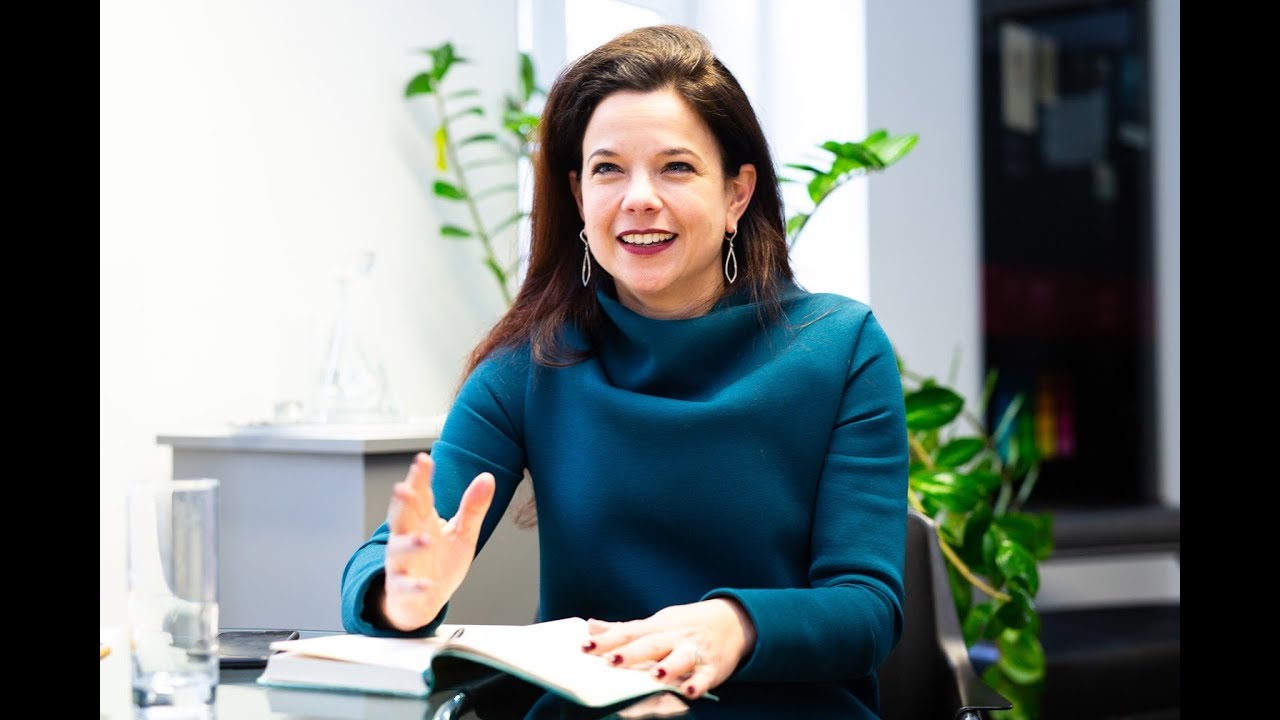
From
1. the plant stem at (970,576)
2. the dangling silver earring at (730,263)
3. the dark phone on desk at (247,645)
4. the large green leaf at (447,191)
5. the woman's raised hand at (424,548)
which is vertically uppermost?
the large green leaf at (447,191)

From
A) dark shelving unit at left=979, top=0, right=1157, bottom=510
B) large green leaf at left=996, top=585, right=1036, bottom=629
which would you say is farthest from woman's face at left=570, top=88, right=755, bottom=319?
dark shelving unit at left=979, top=0, right=1157, bottom=510

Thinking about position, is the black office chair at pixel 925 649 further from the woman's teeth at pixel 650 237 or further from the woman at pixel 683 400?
the woman's teeth at pixel 650 237

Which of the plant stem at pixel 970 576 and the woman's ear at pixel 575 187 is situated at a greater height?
the woman's ear at pixel 575 187


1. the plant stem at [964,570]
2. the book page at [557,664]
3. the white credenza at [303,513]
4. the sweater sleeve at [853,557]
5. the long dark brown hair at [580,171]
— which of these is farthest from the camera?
the plant stem at [964,570]

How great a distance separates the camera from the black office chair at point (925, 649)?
171 cm

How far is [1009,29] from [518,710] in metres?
4.12

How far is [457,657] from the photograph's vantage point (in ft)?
3.70

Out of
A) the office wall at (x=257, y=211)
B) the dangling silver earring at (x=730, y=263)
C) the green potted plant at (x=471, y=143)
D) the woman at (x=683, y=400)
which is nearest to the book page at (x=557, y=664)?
the woman at (x=683, y=400)

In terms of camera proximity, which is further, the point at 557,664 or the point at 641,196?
the point at 641,196

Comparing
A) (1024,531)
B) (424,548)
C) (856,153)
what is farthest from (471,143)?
(424,548)

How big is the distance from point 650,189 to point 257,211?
1.66 metres

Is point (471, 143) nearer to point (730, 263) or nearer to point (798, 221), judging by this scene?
point (798, 221)
